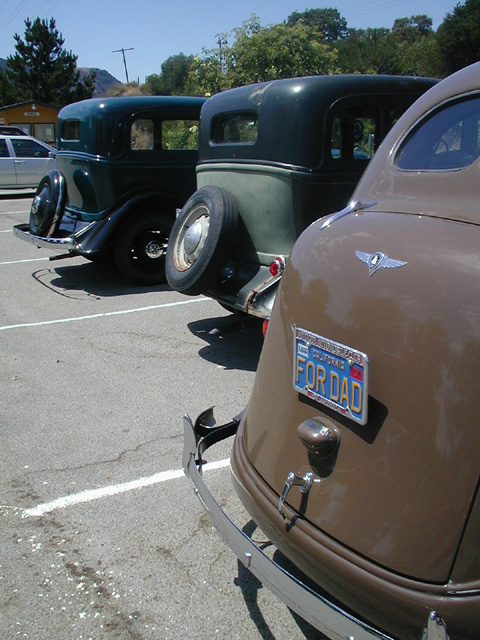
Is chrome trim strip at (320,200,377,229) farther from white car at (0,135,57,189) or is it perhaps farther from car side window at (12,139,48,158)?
car side window at (12,139,48,158)

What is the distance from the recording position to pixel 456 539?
1648 mm

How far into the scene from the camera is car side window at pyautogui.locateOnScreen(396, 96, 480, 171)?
93.0 inches

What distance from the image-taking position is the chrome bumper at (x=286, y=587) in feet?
5.56

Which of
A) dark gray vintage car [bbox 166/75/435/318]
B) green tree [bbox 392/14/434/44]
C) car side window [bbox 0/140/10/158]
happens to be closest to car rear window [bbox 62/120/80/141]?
dark gray vintage car [bbox 166/75/435/318]

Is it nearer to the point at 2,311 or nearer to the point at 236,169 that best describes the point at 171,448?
the point at 236,169

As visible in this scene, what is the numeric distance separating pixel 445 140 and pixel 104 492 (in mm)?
2498

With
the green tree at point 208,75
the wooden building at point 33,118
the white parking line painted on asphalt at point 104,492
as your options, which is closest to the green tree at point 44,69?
the wooden building at point 33,118

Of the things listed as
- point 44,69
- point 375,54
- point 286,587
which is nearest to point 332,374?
point 286,587

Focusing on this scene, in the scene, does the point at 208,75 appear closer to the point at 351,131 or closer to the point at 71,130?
the point at 71,130

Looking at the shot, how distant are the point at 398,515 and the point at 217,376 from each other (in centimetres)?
328

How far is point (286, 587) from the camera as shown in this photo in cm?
194

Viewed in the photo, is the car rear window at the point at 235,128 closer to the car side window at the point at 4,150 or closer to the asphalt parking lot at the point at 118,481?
the asphalt parking lot at the point at 118,481

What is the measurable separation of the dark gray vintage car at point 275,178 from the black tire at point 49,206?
307 centimetres

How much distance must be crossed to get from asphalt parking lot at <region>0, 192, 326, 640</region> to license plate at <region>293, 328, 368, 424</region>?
1062 millimetres
